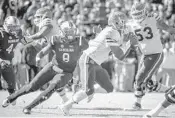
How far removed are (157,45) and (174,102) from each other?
6.07ft

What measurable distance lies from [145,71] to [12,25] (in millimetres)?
2375

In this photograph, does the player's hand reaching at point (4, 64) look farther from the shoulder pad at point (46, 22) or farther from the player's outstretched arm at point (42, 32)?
the shoulder pad at point (46, 22)

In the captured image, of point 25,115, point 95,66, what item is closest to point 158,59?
point 95,66

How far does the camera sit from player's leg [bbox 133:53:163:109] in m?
6.87

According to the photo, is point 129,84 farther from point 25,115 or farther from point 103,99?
point 25,115

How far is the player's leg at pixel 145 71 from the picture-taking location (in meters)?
6.87

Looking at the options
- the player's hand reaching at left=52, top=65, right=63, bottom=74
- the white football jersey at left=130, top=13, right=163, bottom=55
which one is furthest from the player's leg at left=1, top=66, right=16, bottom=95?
the white football jersey at left=130, top=13, right=163, bottom=55

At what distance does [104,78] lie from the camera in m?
6.30

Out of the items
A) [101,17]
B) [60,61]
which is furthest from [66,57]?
[101,17]

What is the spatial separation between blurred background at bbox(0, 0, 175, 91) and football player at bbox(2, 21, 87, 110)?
2845mm

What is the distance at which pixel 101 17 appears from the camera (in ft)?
39.5

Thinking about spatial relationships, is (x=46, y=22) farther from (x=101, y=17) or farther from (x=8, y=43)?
(x=101, y=17)

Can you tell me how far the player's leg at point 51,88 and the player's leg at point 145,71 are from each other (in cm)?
118

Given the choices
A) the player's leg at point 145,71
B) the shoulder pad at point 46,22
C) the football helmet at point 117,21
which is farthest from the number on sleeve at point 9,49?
the player's leg at point 145,71
